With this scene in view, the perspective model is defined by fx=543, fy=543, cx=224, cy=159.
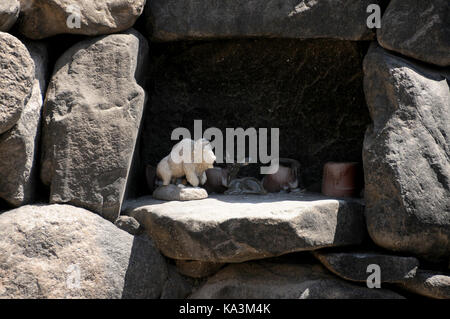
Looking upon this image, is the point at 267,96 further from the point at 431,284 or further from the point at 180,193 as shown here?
the point at 431,284

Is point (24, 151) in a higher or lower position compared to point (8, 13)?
lower

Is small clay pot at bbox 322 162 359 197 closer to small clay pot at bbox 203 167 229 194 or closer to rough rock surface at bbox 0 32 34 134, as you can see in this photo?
small clay pot at bbox 203 167 229 194

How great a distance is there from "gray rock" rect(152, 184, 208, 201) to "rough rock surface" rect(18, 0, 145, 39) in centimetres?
83

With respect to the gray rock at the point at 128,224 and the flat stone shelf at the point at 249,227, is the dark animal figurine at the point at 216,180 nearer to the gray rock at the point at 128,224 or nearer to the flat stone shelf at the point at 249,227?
the flat stone shelf at the point at 249,227

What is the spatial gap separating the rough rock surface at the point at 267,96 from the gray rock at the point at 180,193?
43 centimetres

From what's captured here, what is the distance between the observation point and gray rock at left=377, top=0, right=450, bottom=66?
8.32ft

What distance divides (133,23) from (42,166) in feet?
2.72

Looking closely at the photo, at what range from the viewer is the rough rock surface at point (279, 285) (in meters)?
2.46

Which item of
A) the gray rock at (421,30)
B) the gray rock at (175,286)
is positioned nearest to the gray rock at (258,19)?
the gray rock at (421,30)

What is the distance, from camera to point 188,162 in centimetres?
281

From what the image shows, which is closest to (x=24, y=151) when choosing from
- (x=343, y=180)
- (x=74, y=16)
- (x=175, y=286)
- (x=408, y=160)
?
(x=74, y=16)

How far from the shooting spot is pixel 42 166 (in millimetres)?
2508

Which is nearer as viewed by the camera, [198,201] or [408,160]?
[408,160]

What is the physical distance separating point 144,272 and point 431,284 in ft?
4.23
